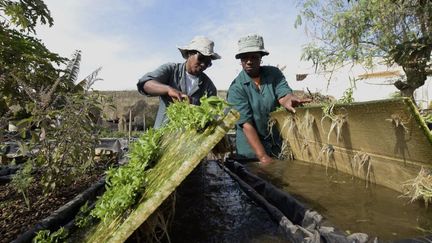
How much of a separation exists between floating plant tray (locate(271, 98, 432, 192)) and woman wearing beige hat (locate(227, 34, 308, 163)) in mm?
711

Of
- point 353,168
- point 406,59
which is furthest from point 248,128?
point 406,59

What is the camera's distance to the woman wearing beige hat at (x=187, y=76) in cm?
323

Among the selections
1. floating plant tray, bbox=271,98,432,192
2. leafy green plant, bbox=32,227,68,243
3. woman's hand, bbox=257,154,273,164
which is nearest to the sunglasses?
floating plant tray, bbox=271,98,432,192

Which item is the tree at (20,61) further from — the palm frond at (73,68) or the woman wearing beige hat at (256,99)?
the woman wearing beige hat at (256,99)

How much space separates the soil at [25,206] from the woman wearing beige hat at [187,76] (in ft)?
3.94

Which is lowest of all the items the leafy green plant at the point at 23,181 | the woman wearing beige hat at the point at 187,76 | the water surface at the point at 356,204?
the leafy green plant at the point at 23,181

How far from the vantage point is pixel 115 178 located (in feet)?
4.54

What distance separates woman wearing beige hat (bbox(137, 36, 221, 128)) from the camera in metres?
3.23

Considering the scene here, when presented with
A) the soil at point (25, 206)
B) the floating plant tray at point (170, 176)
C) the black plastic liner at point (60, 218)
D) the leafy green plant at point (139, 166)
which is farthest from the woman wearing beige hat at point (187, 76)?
the floating plant tray at point (170, 176)

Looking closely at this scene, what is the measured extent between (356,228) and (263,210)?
55 centimetres

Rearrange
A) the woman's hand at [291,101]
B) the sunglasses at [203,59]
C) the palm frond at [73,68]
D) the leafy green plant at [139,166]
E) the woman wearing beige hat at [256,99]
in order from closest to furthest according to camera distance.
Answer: the leafy green plant at [139,166] < the sunglasses at [203,59] < the woman's hand at [291,101] < the woman wearing beige hat at [256,99] < the palm frond at [73,68]

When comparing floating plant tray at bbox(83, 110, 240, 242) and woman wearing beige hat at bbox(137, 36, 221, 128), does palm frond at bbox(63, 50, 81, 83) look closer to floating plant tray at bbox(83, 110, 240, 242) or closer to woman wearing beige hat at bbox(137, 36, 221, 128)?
woman wearing beige hat at bbox(137, 36, 221, 128)

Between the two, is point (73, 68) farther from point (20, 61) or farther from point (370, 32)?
point (370, 32)

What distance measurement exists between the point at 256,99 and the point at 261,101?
0.06m
